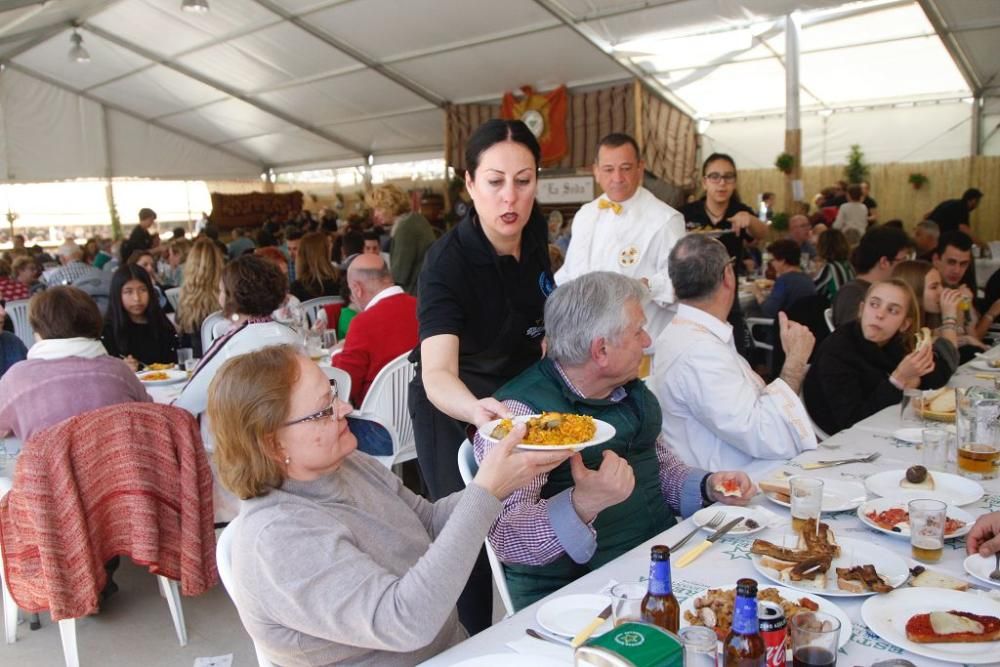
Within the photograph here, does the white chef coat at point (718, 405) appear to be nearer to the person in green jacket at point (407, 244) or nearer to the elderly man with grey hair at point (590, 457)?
the elderly man with grey hair at point (590, 457)

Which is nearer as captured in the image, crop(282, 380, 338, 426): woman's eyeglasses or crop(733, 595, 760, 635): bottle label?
crop(733, 595, 760, 635): bottle label

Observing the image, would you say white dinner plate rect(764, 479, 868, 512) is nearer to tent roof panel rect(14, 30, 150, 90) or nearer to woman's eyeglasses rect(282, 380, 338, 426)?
woman's eyeglasses rect(282, 380, 338, 426)

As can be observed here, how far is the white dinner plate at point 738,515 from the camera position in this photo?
5.56 feet

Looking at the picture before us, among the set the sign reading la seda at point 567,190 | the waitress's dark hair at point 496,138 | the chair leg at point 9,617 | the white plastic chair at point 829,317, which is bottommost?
the chair leg at point 9,617

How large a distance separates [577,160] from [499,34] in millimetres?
2792

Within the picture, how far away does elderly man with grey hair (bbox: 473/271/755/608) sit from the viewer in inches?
68.0

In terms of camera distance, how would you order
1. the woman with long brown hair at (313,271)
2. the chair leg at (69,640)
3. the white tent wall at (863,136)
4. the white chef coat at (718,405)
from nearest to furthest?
the white chef coat at (718,405) → the chair leg at (69,640) → the woman with long brown hair at (313,271) → the white tent wall at (863,136)

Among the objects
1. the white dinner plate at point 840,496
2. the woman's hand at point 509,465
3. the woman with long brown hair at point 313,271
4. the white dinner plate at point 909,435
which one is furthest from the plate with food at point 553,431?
the woman with long brown hair at point 313,271

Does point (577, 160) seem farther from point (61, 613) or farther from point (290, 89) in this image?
point (61, 613)

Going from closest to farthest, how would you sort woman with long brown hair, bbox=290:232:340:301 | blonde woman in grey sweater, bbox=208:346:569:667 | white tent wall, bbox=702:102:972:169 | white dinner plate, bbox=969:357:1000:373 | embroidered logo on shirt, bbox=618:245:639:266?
1. blonde woman in grey sweater, bbox=208:346:569:667
2. white dinner plate, bbox=969:357:1000:373
3. embroidered logo on shirt, bbox=618:245:639:266
4. woman with long brown hair, bbox=290:232:340:301
5. white tent wall, bbox=702:102:972:169

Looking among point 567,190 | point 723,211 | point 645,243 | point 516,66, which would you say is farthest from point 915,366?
point 567,190

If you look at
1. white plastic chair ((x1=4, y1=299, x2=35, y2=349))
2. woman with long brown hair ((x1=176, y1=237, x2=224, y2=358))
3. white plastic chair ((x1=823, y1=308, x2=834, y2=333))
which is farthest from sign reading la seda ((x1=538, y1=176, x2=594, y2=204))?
woman with long brown hair ((x1=176, y1=237, x2=224, y2=358))

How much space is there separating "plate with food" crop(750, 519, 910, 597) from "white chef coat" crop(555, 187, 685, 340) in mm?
2176

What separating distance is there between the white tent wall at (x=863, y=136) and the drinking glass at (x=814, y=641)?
1285 centimetres
